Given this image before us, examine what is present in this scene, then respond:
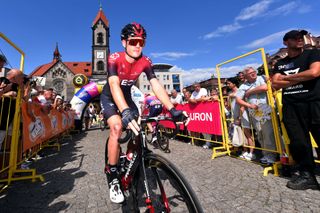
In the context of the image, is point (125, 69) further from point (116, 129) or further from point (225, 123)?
point (225, 123)

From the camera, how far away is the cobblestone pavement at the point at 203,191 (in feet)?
8.76

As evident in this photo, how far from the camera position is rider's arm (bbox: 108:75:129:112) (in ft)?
6.80

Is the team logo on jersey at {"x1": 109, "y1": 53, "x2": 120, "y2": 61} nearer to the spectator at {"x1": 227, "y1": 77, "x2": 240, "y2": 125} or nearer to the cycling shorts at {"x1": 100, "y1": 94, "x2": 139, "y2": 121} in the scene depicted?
the cycling shorts at {"x1": 100, "y1": 94, "x2": 139, "y2": 121}

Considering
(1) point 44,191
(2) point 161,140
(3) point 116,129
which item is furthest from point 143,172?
(2) point 161,140

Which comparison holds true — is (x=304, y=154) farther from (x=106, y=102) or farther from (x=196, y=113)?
(x=196, y=113)

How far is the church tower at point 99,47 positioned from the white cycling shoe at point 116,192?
63.9m

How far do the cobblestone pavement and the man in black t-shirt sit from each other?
0.36 metres

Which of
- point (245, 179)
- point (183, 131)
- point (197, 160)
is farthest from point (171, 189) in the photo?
point (183, 131)

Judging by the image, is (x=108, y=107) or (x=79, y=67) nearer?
(x=108, y=107)

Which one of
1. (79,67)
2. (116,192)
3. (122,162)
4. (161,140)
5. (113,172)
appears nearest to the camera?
(116,192)

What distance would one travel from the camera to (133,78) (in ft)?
9.14

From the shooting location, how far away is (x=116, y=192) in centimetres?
216

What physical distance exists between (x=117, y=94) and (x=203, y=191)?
2121 mm

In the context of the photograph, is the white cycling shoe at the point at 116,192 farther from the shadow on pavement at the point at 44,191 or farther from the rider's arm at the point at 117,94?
the shadow on pavement at the point at 44,191
